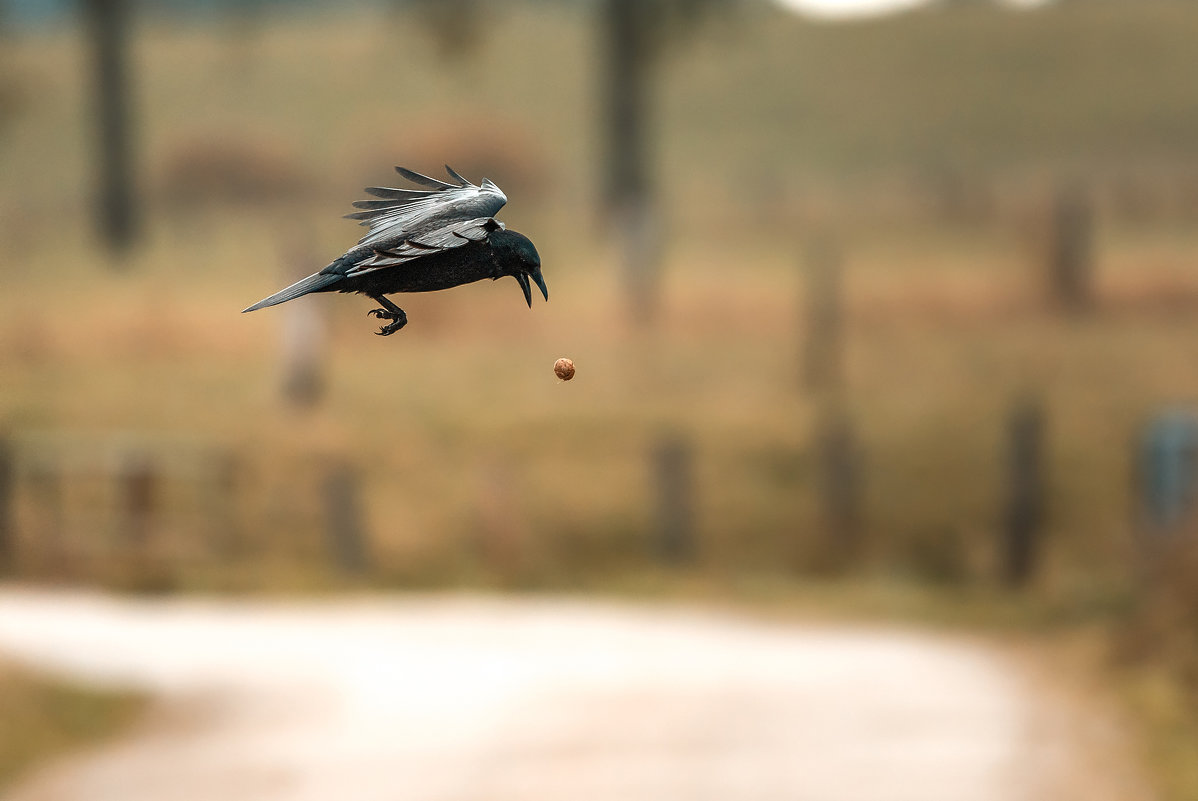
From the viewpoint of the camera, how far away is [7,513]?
28062 millimetres

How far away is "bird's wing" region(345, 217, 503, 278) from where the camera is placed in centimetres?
271

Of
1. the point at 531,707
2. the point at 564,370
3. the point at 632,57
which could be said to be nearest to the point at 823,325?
the point at 531,707

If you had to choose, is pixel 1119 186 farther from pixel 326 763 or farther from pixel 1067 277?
pixel 326 763

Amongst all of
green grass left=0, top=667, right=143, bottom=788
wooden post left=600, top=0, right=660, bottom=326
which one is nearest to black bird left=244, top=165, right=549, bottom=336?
green grass left=0, top=667, right=143, bottom=788

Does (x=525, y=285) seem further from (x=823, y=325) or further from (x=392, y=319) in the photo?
(x=823, y=325)

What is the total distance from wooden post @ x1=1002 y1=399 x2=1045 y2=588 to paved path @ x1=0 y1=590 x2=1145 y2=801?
3241mm

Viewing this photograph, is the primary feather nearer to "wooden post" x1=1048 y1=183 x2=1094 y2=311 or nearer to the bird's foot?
the bird's foot

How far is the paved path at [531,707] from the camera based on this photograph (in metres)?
20.2

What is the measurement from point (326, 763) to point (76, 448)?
10986mm

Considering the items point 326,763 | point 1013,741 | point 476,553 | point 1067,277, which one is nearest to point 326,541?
point 476,553

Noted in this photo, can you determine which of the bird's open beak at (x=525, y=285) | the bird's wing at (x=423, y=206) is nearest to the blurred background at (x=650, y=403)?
the bird's wing at (x=423, y=206)

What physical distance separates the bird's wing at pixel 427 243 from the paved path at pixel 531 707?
17.5 m

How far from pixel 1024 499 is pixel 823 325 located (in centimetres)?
696

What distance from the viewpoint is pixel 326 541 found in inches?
1103
